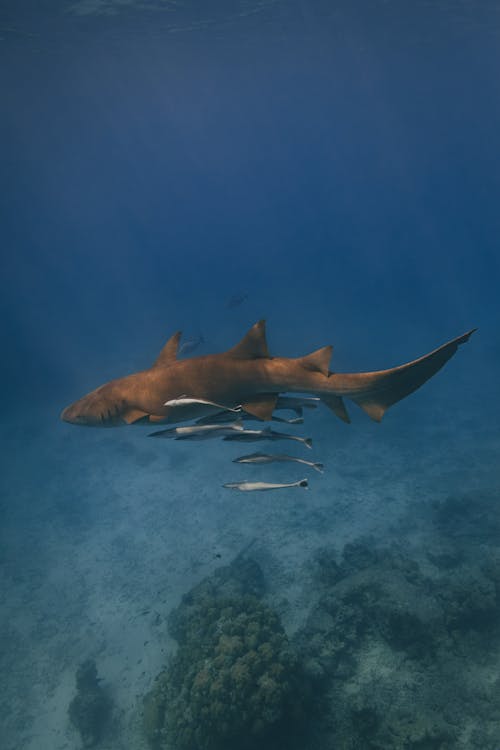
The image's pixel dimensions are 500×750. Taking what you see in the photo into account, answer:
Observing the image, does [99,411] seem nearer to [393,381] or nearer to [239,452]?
[393,381]

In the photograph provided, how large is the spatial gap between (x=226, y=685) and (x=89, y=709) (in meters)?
4.51

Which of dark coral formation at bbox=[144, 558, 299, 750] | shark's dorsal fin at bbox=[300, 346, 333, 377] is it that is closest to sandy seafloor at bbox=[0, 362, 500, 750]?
dark coral formation at bbox=[144, 558, 299, 750]

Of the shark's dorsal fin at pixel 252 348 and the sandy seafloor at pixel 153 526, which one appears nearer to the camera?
the shark's dorsal fin at pixel 252 348

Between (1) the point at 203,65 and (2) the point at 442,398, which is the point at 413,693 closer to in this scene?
(2) the point at 442,398

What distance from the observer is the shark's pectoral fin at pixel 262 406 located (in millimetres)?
4441

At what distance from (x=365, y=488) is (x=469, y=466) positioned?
480 cm

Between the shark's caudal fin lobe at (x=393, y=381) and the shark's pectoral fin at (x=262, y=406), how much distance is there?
89cm

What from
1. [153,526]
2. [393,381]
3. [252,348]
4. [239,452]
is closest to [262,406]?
[252,348]

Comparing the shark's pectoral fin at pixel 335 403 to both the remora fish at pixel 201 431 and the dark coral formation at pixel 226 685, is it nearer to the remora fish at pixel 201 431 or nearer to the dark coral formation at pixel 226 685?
the remora fish at pixel 201 431

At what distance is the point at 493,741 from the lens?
636cm

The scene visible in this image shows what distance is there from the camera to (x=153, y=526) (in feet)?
49.6

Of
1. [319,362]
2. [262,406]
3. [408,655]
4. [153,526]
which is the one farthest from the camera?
[153,526]

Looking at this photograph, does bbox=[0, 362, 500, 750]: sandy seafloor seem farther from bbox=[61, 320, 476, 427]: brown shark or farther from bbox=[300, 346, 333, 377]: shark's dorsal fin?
bbox=[300, 346, 333, 377]: shark's dorsal fin

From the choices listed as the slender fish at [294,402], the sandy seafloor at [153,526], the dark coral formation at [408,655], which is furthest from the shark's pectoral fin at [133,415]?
the sandy seafloor at [153,526]
